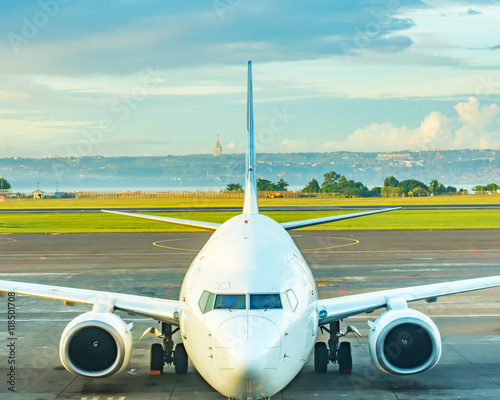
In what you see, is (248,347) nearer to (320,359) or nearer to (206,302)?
(206,302)

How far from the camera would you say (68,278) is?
3362cm

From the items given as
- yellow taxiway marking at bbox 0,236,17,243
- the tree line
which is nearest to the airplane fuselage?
yellow taxiway marking at bbox 0,236,17,243

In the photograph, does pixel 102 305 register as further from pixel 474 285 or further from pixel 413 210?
pixel 413 210

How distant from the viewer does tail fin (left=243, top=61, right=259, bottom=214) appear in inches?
1014

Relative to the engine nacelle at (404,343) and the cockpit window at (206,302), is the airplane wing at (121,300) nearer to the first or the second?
the cockpit window at (206,302)

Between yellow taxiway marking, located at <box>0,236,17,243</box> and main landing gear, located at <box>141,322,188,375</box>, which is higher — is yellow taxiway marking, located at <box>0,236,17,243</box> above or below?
above

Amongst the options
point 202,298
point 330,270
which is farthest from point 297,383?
point 330,270

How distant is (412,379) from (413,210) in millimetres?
73409

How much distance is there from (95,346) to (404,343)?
7.74 meters

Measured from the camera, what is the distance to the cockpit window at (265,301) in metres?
12.6

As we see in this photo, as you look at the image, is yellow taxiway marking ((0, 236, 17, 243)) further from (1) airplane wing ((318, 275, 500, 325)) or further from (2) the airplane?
(1) airplane wing ((318, 275, 500, 325))

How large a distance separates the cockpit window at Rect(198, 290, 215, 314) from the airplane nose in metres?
0.81

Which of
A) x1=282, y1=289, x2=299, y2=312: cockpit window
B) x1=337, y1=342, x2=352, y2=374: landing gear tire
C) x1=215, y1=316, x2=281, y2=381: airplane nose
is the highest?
x1=282, y1=289, x2=299, y2=312: cockpit window

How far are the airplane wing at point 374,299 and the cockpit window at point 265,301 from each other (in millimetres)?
3621
